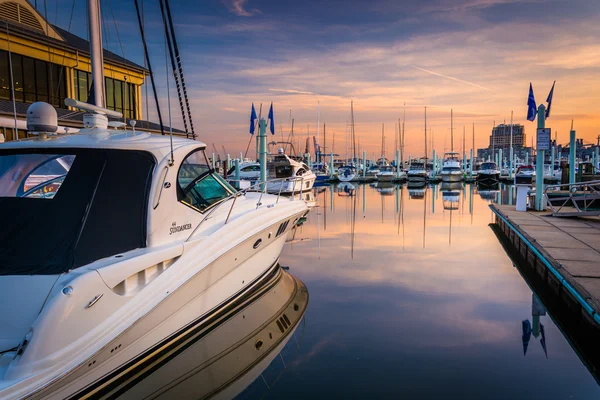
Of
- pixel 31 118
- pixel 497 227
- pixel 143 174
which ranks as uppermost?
pixel 31 118

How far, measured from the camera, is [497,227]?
1620cm

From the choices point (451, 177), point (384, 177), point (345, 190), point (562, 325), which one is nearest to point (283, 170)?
point (345, 190)

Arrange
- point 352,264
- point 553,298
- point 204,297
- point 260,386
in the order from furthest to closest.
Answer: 1. point 352,264
2. point 553,298
3. point 204,297
4. point 260,386

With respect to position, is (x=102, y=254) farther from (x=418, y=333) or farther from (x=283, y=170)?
(x=283, y=170)

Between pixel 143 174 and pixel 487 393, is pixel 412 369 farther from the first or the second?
pixel 143 174

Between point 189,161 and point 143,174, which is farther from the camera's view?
point 189,161

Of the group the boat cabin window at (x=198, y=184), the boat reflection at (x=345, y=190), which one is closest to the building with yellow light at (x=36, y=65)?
the boat cabin window at (x=198, y=184)

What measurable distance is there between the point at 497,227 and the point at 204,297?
1337 cm

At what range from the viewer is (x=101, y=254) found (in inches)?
172

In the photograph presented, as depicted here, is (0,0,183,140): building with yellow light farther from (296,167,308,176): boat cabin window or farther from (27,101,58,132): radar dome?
(296,167,308,176): boat cabin window

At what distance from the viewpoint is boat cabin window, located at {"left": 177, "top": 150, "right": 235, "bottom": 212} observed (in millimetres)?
5617

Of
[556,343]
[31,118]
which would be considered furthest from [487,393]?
[31,118]

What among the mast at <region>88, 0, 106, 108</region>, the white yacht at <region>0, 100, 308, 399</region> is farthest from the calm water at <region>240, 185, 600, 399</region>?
the mast at <region>88, 0, 106, 108</region>

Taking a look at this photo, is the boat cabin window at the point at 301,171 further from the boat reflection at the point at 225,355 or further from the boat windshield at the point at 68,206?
the boat windshield at the point at 68,206
